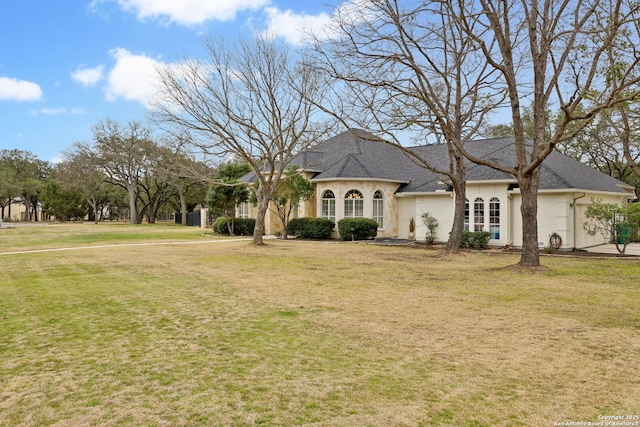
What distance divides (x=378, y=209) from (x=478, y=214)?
5.97 meters

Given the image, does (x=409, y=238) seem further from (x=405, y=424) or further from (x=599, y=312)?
(x=405, y=424)

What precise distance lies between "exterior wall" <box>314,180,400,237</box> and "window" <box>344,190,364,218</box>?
18 cm

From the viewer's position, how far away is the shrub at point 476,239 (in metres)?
20.2

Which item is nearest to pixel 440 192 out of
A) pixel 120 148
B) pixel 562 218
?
pixel 562 218

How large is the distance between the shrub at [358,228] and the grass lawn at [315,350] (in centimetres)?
1259

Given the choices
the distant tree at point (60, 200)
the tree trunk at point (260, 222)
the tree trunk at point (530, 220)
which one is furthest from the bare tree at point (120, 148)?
the tree trunk at point (530, 220)

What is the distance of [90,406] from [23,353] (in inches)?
82.5

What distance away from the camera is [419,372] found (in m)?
4.85

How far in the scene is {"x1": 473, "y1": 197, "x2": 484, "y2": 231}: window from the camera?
70.1 feet

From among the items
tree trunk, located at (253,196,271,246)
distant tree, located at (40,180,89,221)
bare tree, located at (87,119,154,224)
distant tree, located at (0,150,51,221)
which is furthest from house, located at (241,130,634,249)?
distant tree, located at (0,150,51,221)

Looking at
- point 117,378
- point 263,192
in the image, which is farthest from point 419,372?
point 263,192

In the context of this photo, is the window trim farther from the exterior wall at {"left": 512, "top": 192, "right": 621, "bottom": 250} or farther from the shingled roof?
the exterior wall at {"left": 512, "top": 192, "right": 621, "bottom": 250}

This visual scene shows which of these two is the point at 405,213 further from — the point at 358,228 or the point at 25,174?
the point at 25,174

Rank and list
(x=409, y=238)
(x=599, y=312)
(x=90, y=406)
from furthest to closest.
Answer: (x=409, y=238) < (x=599, y=312) < (x=90, y=406)
